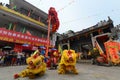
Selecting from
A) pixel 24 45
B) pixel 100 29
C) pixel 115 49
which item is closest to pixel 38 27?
pixel 24 45

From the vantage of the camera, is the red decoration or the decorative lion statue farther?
the red decoration

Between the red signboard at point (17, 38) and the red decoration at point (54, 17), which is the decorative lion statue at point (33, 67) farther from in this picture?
the red signboard at point (17, 38)

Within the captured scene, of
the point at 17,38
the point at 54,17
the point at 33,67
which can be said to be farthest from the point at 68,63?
the point at 17,38

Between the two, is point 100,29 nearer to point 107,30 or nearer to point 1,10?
point 107,30

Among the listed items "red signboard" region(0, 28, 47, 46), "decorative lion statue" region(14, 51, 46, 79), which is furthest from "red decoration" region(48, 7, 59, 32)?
"decorative lion statue" region(14, 51, 46, 79)

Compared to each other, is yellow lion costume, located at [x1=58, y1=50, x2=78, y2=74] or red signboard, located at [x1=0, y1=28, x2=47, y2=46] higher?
red signboard, located at [x1=0, y1=28, x2=47, y2=46]

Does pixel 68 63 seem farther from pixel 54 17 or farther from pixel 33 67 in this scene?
pixel 54 17

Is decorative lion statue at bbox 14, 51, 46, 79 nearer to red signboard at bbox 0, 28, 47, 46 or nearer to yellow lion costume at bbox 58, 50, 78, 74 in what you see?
yellow lion costume at bbox 58, 50, 78, 74

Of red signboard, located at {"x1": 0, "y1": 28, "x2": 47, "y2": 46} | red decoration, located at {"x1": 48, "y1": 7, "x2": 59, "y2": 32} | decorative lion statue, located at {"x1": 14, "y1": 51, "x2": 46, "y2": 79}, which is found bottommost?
decorative lion statue, located at {"x1": 14, "y1": 51, "x2": 46, "y2": 79}

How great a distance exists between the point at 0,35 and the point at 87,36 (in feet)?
32.6

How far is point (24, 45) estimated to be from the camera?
1541 cm

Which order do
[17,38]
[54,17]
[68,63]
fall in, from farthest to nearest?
[17,38], [54,17], [68,63]

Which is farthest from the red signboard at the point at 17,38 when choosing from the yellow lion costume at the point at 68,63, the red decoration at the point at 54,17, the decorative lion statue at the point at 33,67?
the yellow lion costume at the point at 68,63

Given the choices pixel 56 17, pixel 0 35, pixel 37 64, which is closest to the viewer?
pixel 37 64
